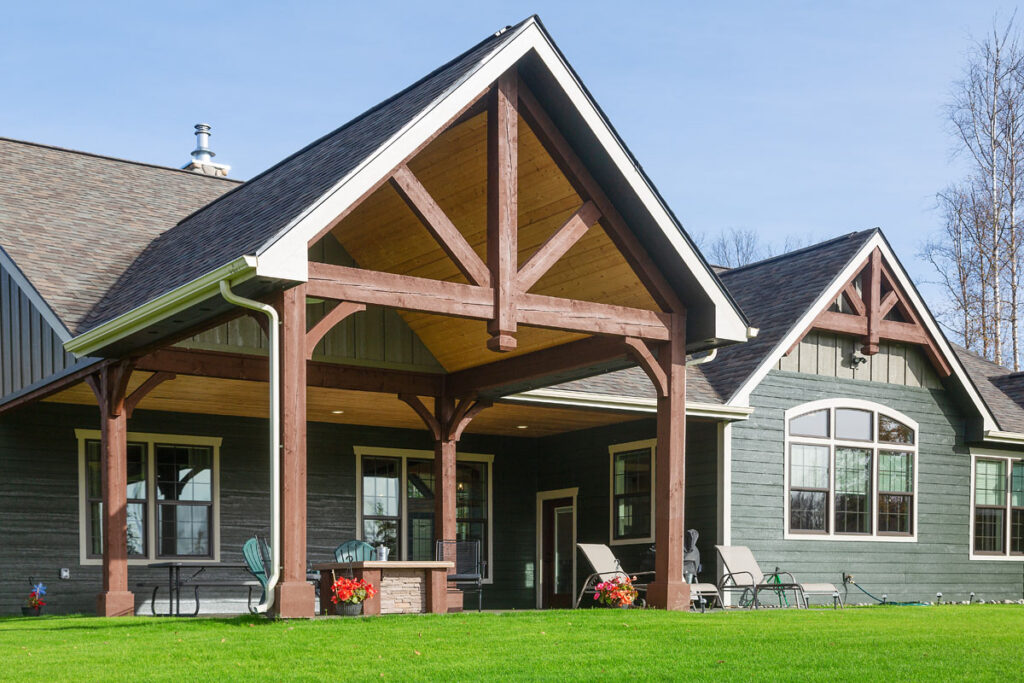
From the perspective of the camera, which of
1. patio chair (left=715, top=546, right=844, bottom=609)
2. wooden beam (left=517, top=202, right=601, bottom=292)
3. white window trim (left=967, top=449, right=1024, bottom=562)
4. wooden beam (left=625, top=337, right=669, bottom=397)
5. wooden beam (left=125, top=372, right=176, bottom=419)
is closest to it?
wooden beam (left=517, top=202, right=601, bottom=292)

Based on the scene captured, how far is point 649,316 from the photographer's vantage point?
1162 centimetres

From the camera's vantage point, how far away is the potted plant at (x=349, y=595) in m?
10.1

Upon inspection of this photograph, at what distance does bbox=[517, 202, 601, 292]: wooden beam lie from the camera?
35.4 ft

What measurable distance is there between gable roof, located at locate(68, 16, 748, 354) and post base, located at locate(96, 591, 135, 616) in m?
2.48

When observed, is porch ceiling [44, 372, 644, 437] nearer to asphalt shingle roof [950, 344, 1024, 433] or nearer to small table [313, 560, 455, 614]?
small table [313, 560, 455, 614]

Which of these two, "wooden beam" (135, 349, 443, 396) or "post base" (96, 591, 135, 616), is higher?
"wooden beam" (135, 349, 443, 396)

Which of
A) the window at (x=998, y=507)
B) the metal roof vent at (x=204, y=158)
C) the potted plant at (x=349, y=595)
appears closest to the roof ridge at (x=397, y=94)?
the potted plant at (x=349, y=595)

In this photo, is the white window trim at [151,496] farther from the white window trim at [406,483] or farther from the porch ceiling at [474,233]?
the porch ceiling at [474,233]

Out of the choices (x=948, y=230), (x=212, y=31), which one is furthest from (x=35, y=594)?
(x=948, y=230)

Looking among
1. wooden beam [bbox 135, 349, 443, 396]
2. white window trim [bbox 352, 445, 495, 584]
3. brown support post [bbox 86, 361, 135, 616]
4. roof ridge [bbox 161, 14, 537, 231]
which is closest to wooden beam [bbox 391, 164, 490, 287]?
roof ridge [bbox 161, 14, 537, 231]

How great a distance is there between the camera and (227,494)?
16.1 meters

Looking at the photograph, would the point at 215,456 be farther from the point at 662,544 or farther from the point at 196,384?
the point at 662,544

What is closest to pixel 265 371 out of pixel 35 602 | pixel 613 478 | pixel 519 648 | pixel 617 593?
pixel 35 602

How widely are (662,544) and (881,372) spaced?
7.75 m
